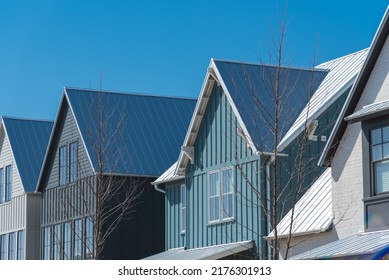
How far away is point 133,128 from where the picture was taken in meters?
40.5

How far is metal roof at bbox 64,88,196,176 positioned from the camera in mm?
38719

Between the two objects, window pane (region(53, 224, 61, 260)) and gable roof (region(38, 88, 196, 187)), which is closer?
gable roof (region(38, 88, 196, 187))

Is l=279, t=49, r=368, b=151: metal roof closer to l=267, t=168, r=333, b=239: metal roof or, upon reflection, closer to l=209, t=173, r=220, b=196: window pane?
l=267, t=168, r=333, b=239: metal roof

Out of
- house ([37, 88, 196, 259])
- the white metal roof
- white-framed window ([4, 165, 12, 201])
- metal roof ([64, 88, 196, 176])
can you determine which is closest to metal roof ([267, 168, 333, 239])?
the white metal roof

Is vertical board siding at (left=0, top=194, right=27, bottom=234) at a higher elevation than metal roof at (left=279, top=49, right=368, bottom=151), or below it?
below

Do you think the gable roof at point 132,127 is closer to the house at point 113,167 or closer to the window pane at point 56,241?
the house at point 113,167

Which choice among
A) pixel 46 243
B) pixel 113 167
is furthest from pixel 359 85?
pixel 46 243

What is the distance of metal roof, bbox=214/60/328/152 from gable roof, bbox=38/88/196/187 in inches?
280

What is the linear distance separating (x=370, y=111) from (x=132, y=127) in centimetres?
1827

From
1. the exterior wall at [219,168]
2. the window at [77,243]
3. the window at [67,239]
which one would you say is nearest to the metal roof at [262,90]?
Result: the exterior wall at [219,168]

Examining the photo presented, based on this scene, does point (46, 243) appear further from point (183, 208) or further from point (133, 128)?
point (183, 208)

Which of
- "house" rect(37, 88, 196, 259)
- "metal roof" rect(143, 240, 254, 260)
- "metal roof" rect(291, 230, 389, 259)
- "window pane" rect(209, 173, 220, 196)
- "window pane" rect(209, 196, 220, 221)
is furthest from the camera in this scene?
"house" rect(37, 88, 196, 259)

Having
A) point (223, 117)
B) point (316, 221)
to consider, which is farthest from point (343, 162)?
point (223, 117)

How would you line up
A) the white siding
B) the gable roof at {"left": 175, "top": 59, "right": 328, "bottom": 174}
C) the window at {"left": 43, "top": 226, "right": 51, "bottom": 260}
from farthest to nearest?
the white siding < the window at {"left": 43, "top": 226, "right": 51, "bottom": 260} < the gable roof at {"left": 175, "top": 59, "right": 328, "bottom": 174}
